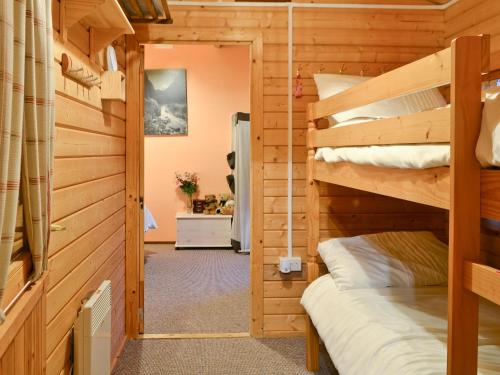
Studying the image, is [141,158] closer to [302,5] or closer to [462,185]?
[302,5]

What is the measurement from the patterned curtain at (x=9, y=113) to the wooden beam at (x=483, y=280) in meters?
1.07

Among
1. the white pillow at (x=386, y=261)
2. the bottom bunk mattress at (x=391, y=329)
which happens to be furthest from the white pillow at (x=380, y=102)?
the bottom bunk mattress at (x=391, y=329)

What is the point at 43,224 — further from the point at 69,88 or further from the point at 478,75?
the point at 478,75

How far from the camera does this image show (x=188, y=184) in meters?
6.15

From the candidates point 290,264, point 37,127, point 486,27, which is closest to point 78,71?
point 37,127

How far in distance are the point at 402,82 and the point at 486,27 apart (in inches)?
62.7

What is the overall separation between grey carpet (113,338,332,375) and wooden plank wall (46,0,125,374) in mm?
169

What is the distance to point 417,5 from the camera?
315 cm

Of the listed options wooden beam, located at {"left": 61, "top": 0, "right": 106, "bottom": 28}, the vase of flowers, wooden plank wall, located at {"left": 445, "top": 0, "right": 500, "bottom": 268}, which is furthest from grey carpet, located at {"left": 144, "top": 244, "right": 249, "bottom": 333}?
wooden beam, located at {"left": 61, "top": 0, "right": 106, "bottom": 28}

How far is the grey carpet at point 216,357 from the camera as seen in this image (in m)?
2.66

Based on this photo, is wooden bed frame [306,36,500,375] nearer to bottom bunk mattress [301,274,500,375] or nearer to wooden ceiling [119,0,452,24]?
bottom bunk mattress [301,274,500,375]

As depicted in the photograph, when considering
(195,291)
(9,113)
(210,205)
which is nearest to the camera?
(9,113)

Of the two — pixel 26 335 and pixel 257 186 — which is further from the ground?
pixel 257 186

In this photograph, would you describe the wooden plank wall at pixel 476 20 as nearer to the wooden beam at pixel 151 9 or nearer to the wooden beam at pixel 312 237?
the wooden beam at pixel 312 237
